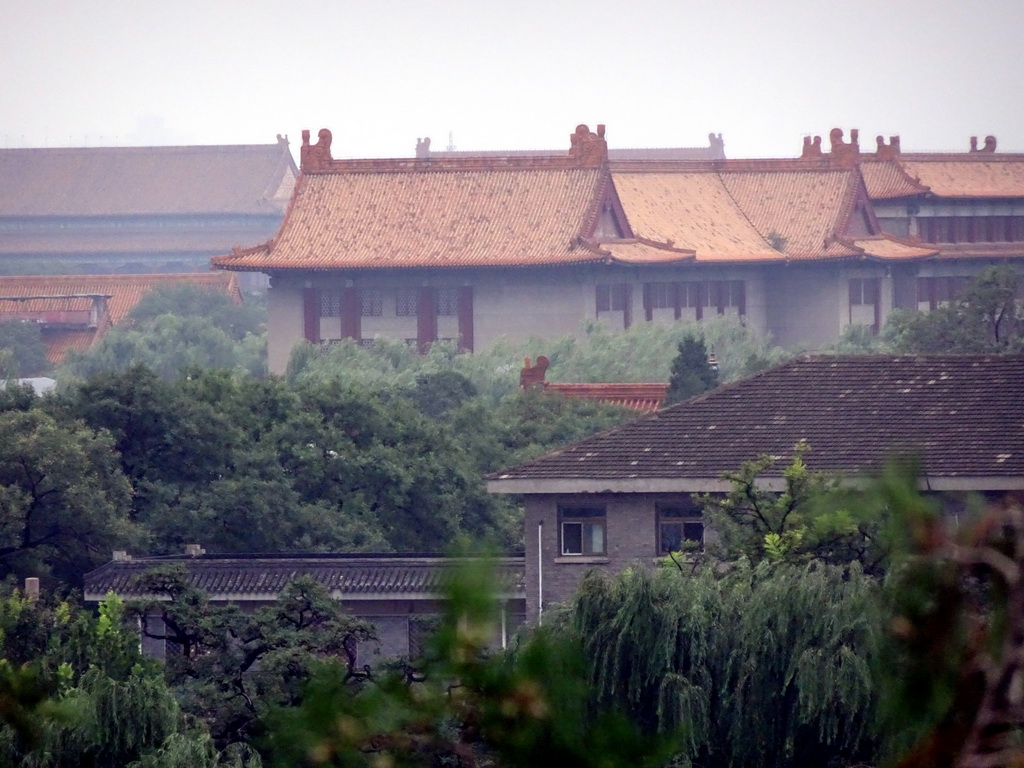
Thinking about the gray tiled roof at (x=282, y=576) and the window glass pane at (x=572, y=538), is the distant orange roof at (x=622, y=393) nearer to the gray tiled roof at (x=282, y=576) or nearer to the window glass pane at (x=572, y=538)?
the window glass pane at (x=572, y=538)

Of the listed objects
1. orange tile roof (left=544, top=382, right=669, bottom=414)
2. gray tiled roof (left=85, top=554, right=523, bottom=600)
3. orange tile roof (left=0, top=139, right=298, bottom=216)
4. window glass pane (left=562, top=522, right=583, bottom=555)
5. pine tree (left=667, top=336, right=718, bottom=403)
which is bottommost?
gray tiled roof (left=85, top=554, right=523, bottom=600)

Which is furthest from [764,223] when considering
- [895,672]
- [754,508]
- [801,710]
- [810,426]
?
[895,672]

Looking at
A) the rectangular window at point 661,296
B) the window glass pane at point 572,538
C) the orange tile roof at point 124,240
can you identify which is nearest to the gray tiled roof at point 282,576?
the window glass pane at point 572,538

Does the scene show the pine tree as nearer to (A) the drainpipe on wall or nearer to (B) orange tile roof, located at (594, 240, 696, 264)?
(A) the drainpipe on wall

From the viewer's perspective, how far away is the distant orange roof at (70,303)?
55.5 metres

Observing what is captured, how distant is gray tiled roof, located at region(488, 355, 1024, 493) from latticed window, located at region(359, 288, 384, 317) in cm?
2894

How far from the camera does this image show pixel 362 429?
2489cm

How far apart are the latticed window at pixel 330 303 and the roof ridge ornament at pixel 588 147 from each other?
23.7 ft

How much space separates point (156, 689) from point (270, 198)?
237ft

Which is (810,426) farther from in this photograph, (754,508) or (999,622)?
(999,622)

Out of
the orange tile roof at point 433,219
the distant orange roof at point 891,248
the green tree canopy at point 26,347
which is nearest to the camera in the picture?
the orange tile roof at point 433,219

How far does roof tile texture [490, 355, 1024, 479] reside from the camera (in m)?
18.4

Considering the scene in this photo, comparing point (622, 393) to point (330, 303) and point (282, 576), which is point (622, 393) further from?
point (330, 303)

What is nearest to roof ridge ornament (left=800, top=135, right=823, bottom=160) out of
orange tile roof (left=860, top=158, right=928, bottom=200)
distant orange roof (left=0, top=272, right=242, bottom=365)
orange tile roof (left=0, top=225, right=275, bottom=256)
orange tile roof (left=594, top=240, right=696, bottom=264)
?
orange tile roof (left=860, top=158, right=928, bottom=200)
